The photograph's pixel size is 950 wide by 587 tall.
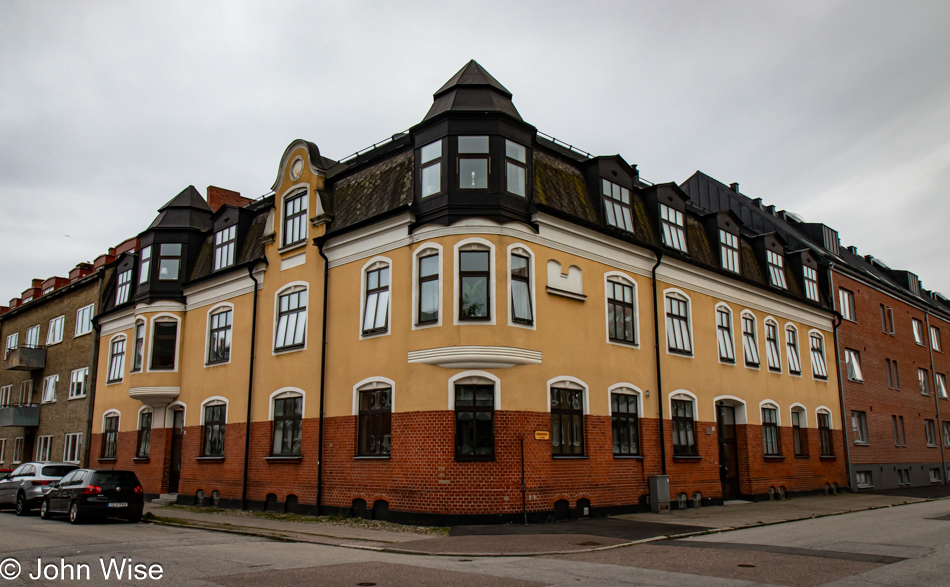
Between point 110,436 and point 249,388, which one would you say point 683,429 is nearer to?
point 249,388

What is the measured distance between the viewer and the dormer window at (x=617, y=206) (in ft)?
70.4

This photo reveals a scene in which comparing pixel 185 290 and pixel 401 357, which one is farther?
pixel 185 290

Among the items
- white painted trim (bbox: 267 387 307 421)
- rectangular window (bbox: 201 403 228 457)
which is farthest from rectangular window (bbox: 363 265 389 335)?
rectangular window (bbox: 201 403 228 457)

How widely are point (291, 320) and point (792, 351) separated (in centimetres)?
1920

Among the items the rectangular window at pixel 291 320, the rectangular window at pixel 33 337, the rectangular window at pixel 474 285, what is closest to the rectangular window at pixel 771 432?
the rectangular window at pixel 474 285

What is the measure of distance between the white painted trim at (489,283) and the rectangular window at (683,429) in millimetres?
7836

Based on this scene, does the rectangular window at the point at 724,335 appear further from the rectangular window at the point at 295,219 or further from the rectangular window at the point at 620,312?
the rectangular window at the point at 295,219

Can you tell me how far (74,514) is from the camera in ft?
60.6

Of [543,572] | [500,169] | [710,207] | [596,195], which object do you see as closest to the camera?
[543,572]

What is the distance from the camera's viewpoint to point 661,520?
1812cm

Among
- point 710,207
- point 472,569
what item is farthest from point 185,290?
point 710,207

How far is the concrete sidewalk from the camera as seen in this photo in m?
13.6

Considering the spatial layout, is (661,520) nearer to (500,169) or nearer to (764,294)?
(500,169)

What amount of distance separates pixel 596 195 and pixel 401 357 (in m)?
7.61
